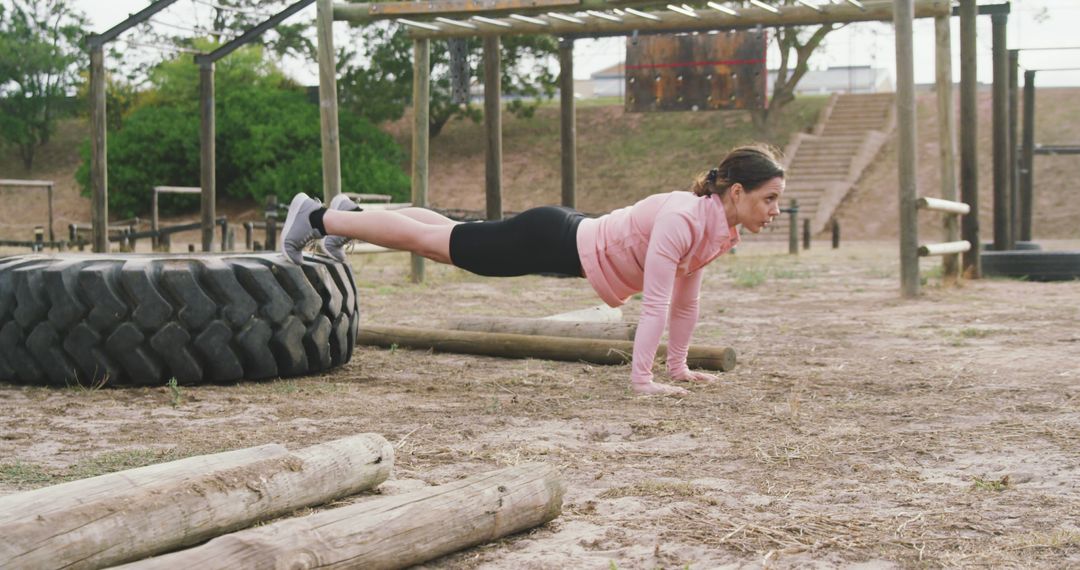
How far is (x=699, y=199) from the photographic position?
5309mm

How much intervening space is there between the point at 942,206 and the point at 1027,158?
6.29 m

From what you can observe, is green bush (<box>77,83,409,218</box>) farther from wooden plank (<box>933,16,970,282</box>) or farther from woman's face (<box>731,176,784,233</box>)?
woman's face (<box>731,176,784,233</box>)

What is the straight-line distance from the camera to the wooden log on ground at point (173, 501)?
228cm

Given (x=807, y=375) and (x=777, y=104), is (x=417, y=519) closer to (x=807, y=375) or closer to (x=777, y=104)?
(x=807, y=375)

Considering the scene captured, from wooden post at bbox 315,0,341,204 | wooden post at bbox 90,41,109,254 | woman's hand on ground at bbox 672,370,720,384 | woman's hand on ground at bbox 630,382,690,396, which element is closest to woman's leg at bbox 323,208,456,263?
woman's hand on ground at bbox 630,382,690,396

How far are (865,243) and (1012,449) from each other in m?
22.8

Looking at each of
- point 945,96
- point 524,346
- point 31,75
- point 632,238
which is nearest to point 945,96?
point 945,96

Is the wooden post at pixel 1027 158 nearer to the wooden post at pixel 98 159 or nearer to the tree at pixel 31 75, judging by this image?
the wooden post at pixel 98 159

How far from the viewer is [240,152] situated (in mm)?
34062

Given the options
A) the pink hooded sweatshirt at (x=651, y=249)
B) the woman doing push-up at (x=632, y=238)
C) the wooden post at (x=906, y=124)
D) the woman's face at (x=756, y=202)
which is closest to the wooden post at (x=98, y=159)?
the woman doing push-up at (x=632, y=238)

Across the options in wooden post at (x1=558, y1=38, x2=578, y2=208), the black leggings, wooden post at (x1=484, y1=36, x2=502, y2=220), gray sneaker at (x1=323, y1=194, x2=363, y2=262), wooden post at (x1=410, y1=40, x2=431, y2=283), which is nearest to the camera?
the black leggings

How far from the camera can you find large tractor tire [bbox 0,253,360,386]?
5.26 meters

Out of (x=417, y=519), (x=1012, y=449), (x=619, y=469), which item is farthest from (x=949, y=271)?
(x=417, y=519)

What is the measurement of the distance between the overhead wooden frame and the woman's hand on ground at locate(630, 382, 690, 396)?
5.37 metres
